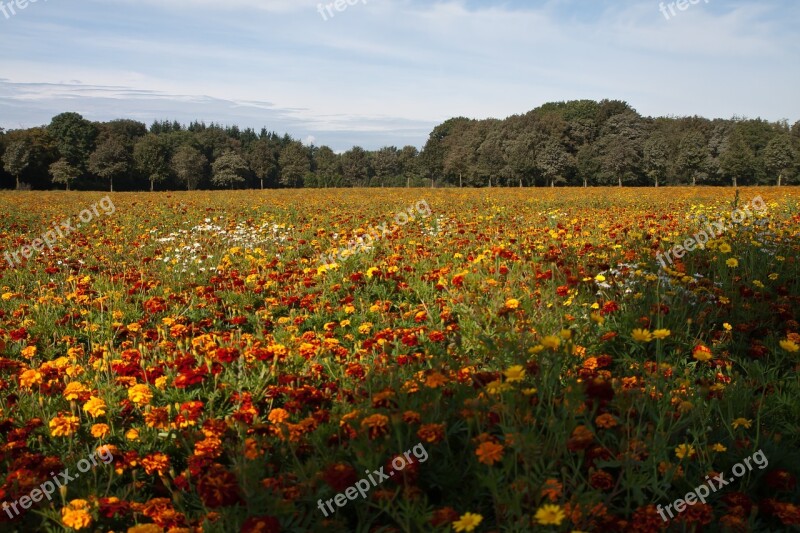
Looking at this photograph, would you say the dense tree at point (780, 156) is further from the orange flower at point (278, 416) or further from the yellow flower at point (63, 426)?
the yellow flower at point (63, 426)

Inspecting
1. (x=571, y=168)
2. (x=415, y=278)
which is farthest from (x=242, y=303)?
(x=571, y=168)

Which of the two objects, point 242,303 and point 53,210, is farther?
point 53,210

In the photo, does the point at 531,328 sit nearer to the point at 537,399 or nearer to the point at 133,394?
the point at 537,399

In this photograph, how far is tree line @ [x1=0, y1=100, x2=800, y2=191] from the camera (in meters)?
53.6

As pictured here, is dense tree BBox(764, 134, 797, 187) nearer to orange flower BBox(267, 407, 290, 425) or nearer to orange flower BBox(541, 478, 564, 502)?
orange flower BBox(541, 478, 564, 502)

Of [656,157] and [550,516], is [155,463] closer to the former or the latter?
[550,516]

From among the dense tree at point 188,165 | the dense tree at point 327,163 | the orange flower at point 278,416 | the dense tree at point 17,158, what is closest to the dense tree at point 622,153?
the dense tree at point 327,163

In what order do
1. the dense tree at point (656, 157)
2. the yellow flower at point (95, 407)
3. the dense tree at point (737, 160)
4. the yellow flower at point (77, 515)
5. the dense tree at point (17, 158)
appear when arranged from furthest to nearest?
the dense tree at point (656, 157)
the dense tree at point (737, 160)
the dense tree at point (17, 158)
the yellow flower at point (95, 407)
the yellow flower at point (77, 515)

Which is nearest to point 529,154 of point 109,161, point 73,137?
point 109,161

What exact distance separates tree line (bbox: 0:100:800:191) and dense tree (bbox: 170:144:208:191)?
0.12 metres

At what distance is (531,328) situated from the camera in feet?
12.8

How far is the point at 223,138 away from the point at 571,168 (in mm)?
51476

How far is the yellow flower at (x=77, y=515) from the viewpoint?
2075 millimetres

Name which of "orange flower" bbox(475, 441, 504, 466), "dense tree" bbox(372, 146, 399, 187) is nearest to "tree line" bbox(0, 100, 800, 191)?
"dense tree" bbox(372, 146, 399, 187)
